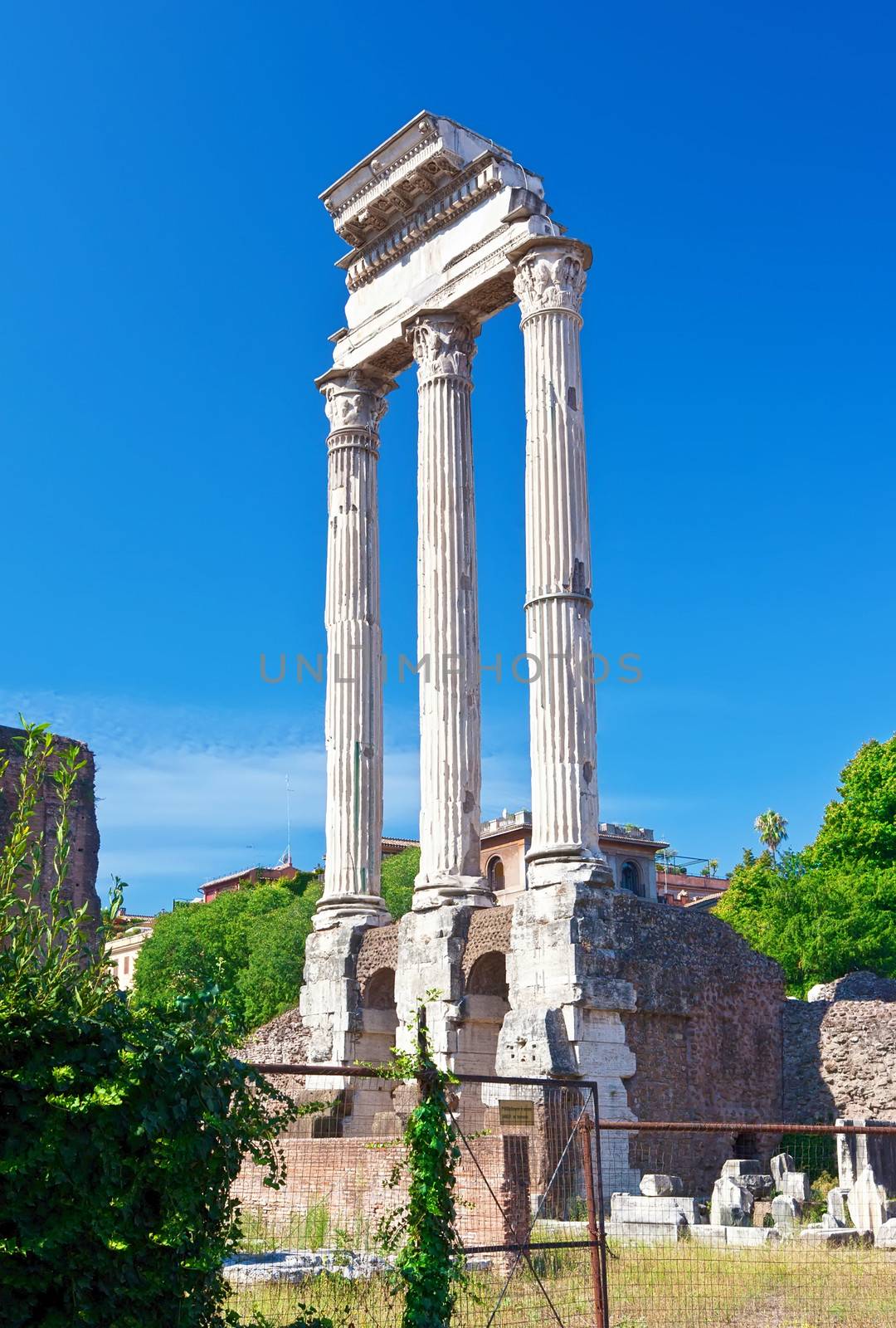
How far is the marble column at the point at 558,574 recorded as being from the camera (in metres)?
19.8

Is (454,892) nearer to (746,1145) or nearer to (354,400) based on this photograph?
(746,1145)

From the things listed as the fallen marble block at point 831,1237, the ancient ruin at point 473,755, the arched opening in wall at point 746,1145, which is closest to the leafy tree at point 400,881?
the ancient ruin at point 473,755

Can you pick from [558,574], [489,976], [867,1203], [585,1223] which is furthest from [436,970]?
[867,1203]

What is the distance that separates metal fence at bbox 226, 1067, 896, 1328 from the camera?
9.38 m

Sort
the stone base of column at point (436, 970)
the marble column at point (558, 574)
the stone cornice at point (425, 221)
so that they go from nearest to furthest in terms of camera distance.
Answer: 1. the marble column at point (558, 574)
2. the stone base of column at point (436, 970)
3. the stone cornice at point (425, 221)

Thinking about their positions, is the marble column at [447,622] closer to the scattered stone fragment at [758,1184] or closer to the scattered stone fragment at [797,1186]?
the scattered stone fragment at [758,1184]

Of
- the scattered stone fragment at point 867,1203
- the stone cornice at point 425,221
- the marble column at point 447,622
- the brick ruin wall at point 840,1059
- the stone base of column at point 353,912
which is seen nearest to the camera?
the scattered stone fragment at point 867,1203

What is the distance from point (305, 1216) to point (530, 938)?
6084 mm

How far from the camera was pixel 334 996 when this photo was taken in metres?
23.2

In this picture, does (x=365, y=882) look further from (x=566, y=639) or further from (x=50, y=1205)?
(x=50, y=1205)

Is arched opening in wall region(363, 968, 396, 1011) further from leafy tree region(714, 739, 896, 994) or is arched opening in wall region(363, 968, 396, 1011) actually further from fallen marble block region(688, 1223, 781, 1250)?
leafy tree region(714, 739, 896, 994)

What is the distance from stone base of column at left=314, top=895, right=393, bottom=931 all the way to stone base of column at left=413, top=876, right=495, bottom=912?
2309 millimetres

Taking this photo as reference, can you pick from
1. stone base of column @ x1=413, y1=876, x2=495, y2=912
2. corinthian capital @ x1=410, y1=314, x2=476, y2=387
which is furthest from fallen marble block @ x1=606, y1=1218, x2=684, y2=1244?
corinthian capital @ x1=410, y1=314, x2=476, y2=387

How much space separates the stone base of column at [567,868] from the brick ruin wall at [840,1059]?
4.12 m
